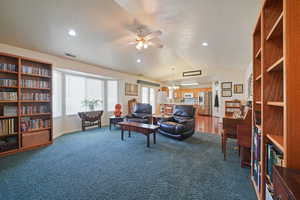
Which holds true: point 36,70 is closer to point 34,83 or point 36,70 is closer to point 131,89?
point 34,83

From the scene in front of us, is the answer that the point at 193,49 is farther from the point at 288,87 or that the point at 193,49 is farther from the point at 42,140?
the point at 42,140

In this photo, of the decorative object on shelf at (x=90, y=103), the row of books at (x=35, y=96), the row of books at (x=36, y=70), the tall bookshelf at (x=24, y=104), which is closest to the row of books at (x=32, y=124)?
the tall bookshelf at (x=24, y=104)

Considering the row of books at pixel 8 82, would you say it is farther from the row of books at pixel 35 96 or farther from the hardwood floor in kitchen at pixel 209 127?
the hardwood floor in kitchen at pixel 209 127

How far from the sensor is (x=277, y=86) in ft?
3.99

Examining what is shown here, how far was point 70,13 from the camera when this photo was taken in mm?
2500

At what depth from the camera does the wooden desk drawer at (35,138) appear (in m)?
2.93

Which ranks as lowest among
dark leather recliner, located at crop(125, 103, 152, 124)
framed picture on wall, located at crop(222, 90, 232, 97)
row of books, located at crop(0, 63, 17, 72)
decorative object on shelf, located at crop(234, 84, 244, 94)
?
dark leather recliner, located at crop(125, 103, 152, 124)

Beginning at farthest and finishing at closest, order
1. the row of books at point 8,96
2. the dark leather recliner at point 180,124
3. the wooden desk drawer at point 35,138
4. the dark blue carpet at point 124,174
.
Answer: the dark leather recliner at point 180,124 < the wooden desk drawer at point 35,138 < the row of books at point 8,96 < the dark blue carpet at point 124,174

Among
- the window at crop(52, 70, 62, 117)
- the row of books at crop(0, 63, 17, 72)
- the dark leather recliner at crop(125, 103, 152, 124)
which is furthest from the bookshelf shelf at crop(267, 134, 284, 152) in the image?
the window at crop(52, 70, 62, 117)

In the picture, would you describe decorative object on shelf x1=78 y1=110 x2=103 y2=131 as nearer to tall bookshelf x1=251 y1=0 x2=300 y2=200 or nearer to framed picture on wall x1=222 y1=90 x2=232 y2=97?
tall bookshelf x1=251 y1=0 x2=300 y2=200

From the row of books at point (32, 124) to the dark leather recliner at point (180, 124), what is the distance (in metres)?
3.16

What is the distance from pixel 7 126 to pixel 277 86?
4628 mm

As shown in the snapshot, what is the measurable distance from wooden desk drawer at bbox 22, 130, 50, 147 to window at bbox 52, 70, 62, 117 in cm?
91

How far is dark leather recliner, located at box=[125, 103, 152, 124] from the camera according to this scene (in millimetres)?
4766
